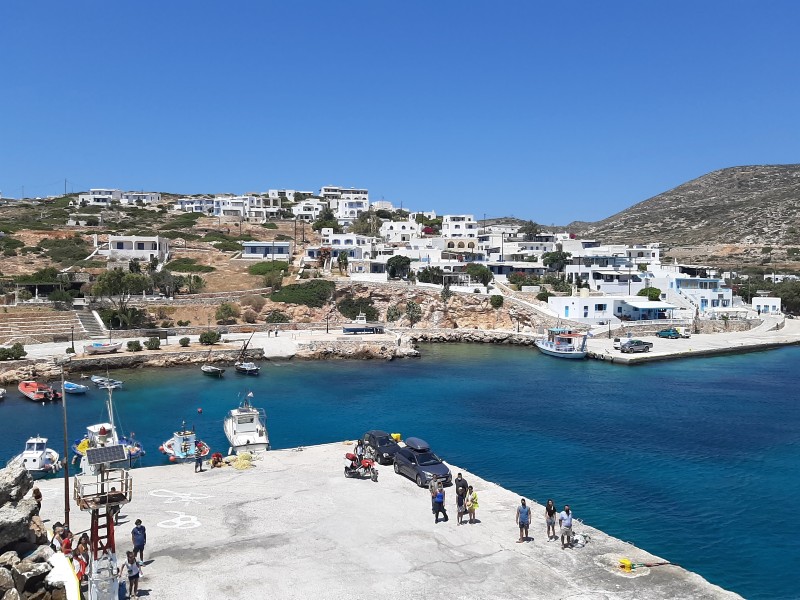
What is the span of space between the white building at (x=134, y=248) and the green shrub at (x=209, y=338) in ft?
117

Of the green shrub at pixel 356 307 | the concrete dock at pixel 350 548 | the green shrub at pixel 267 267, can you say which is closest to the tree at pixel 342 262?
the green shrub at pixel 267 267

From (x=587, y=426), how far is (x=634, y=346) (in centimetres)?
2945

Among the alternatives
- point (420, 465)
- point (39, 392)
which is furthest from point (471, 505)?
point (39, 392)

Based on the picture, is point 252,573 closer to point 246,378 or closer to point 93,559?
point 93,559

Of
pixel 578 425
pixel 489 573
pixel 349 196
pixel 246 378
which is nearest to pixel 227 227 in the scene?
pixel 349 196

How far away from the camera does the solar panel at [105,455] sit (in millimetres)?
17047

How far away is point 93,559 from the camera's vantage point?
52.5 feet

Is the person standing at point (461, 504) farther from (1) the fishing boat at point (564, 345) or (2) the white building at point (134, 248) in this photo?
(2) the white building at point (134, 248)

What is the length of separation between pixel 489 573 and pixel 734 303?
86407 millimetres

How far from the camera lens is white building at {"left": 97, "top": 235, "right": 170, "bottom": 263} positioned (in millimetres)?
93688

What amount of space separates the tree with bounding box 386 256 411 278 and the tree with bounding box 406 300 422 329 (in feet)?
43.8

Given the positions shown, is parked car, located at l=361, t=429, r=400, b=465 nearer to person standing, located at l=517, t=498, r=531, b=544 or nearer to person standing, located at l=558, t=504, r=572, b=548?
person standing, located at l=517, t=498, r=531, b=544

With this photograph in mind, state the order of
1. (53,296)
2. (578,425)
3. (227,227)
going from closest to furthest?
(578,425), (53,296), (227,227)

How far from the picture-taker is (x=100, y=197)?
16488cm
